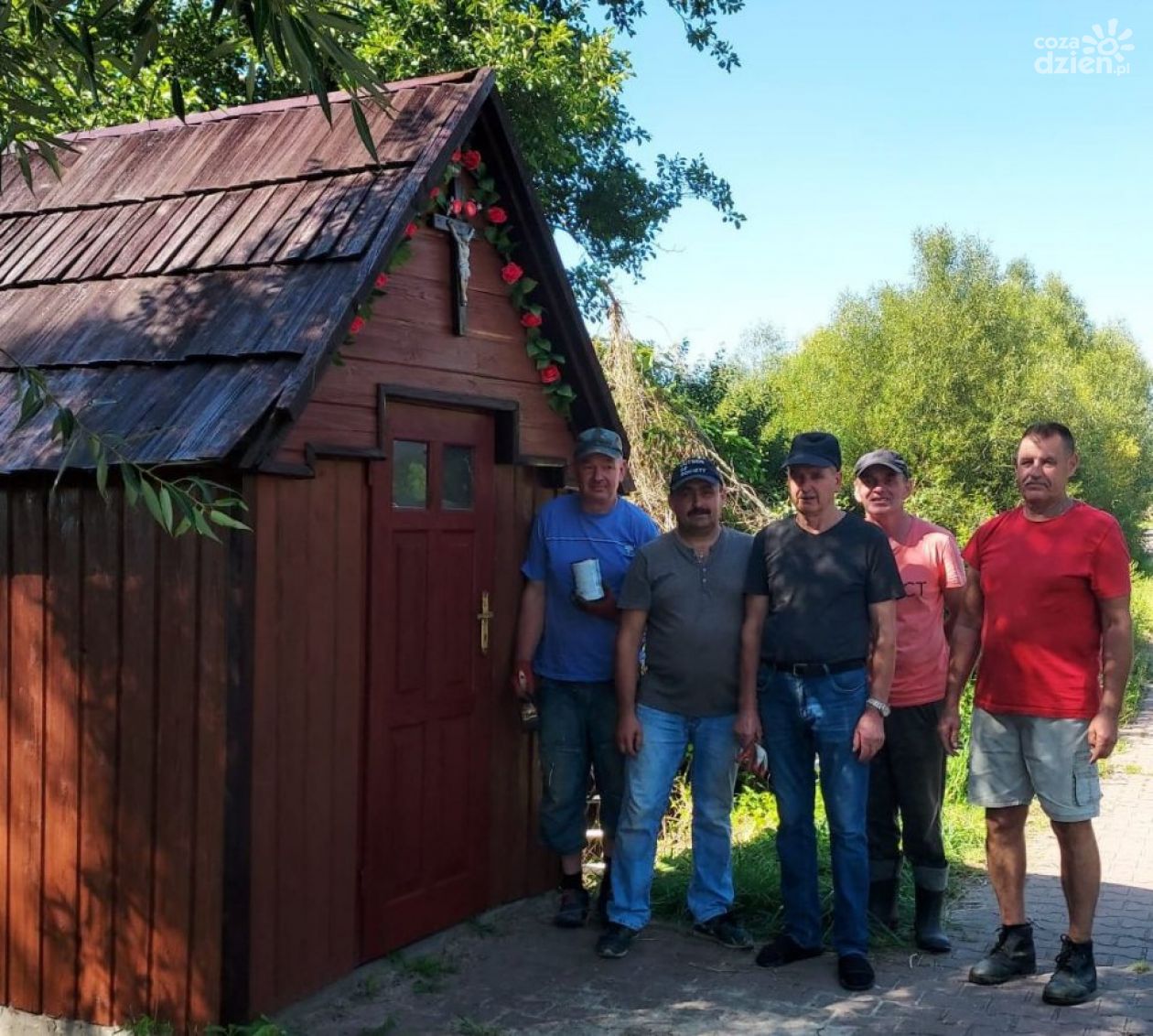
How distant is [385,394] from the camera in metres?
5.64

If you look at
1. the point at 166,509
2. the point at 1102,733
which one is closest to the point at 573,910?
the point at 1102,733

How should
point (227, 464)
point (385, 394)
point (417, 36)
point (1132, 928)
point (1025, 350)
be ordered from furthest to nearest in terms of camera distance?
point (1025, 350) → point (417, 36) → point (1132, 928) → point (385, 394) → point (227, 464)

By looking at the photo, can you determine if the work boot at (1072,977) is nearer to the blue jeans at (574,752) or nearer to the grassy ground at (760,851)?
the grassy ground at (760,851)

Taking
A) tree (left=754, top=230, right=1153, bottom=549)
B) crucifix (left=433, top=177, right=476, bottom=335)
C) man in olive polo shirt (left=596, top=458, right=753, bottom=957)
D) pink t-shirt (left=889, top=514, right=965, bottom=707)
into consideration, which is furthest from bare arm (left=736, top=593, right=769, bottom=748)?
tree (left=754, top=230, right=1153, bottom=549)

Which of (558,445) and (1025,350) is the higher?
(1025,350)

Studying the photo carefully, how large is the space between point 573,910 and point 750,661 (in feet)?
5.29

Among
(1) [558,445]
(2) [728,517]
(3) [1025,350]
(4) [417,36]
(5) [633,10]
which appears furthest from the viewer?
(3) [1025,350]

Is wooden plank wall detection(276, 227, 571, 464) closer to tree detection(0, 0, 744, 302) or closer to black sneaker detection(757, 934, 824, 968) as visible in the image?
tree detection(0, 0, 744, 302)

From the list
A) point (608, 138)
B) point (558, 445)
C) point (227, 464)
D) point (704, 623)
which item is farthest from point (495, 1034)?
point (608, 138)

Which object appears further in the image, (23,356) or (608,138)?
(608,138)

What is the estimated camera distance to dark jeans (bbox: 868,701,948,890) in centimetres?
591

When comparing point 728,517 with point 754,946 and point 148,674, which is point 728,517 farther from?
point 148,674

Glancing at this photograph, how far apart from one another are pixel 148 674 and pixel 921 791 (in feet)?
10.8

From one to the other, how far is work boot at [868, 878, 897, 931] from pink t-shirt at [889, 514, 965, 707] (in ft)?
2.97
